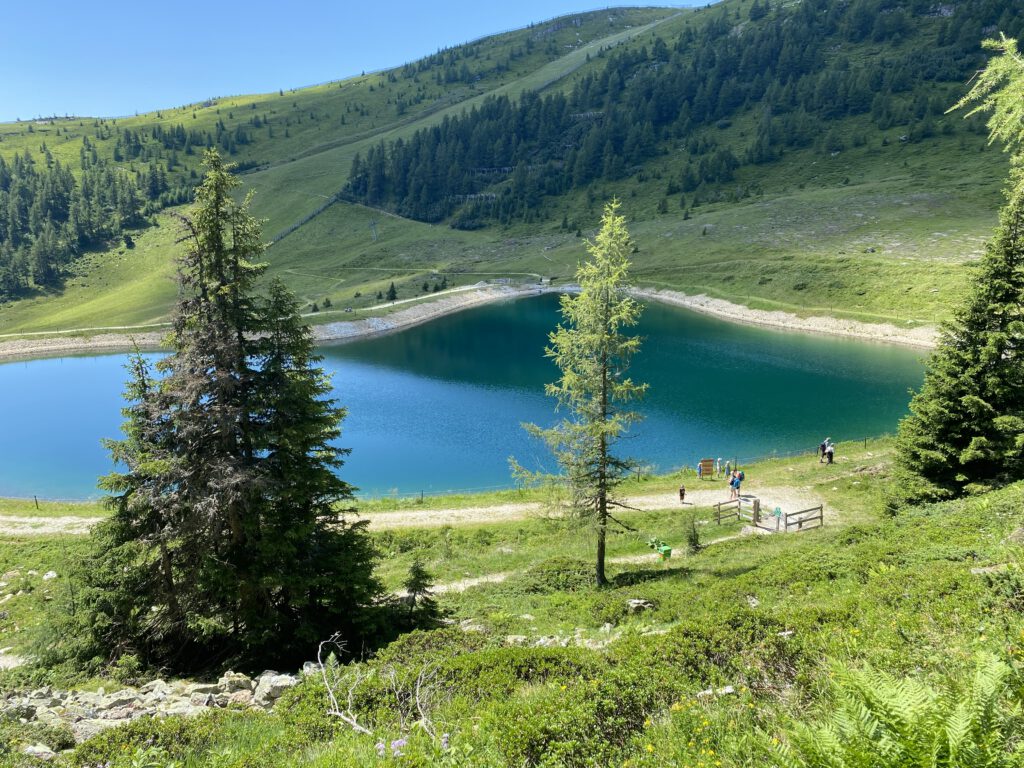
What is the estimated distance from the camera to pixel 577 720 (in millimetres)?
6457

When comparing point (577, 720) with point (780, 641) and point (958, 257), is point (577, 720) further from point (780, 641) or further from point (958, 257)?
point (958, 257)

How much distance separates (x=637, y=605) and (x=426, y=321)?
8277 cm

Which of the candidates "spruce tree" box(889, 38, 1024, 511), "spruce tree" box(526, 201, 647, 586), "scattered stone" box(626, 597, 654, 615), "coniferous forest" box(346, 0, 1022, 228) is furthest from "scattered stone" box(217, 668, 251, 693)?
"coniferous forest" box(346, 0, 1022, 228)

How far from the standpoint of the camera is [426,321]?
93812 millimetres

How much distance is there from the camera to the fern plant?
345cm

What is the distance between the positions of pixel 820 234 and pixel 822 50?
137 m

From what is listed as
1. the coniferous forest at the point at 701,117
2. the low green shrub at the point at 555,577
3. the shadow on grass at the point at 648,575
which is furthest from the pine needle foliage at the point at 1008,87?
the coniferous forest at the point at 701,117

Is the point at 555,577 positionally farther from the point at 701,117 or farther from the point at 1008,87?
the point at 701,117

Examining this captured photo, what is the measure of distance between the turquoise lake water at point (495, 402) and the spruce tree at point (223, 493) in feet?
67.7

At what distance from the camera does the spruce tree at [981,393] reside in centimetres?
1750

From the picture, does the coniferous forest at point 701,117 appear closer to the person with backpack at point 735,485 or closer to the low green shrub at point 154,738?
the person with backpack at point 735,485

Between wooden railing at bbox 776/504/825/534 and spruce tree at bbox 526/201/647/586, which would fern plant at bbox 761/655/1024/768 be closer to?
spruce tree at bbox 526/201/647/586

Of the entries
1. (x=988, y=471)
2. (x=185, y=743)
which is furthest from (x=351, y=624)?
(x=988, y=471)

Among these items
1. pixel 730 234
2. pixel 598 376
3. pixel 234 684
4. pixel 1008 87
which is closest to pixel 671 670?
pixel 234 684
